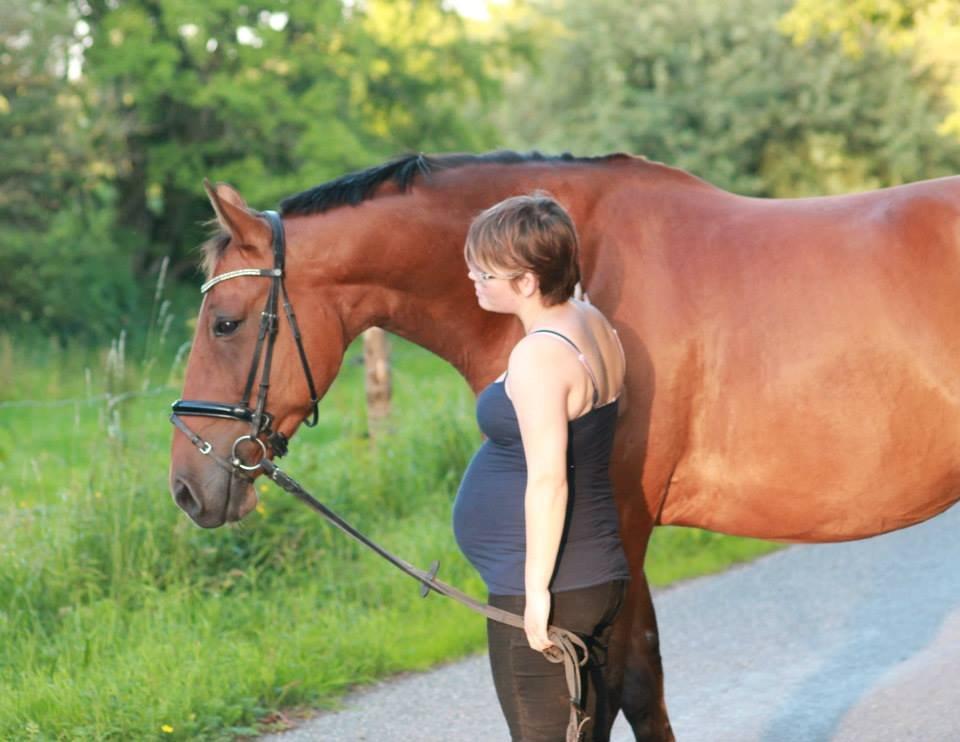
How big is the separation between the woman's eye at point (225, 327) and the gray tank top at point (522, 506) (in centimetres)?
94

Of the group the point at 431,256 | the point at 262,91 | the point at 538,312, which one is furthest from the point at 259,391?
the point at 262,91

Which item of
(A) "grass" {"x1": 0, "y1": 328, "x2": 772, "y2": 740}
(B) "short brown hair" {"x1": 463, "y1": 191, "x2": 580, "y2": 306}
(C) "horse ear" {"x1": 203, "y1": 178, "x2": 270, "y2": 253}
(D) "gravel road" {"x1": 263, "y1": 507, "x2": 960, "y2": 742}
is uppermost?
(C) "horse ear" {"x1": 203, "y1": 178, "x2": 270, "y2": 253}

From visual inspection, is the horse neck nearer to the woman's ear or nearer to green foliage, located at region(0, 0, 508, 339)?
the woman's ear

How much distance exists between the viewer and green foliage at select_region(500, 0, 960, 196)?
26188 mm

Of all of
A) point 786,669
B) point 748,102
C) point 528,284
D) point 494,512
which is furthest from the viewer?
point 748,102

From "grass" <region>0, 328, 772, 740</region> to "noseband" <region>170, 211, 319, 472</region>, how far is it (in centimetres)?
139

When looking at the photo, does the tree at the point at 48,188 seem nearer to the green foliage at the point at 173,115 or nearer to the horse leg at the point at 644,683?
the green foliage at the point at 173,115

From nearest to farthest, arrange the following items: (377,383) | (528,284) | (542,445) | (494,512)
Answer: (542,445) → (528,284) → (494,512) → (377,383)

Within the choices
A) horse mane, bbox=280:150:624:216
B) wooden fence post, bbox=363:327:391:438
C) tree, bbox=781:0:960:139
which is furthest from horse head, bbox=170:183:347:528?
tree, bbox=781:0:960:139

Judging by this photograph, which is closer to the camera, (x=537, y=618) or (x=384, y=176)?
(x=537, y=618)

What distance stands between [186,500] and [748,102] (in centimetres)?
2473

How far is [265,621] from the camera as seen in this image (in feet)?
17.8

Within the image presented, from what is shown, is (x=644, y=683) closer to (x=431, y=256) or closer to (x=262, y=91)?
(x=431, y=256)

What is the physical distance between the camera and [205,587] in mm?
5699
